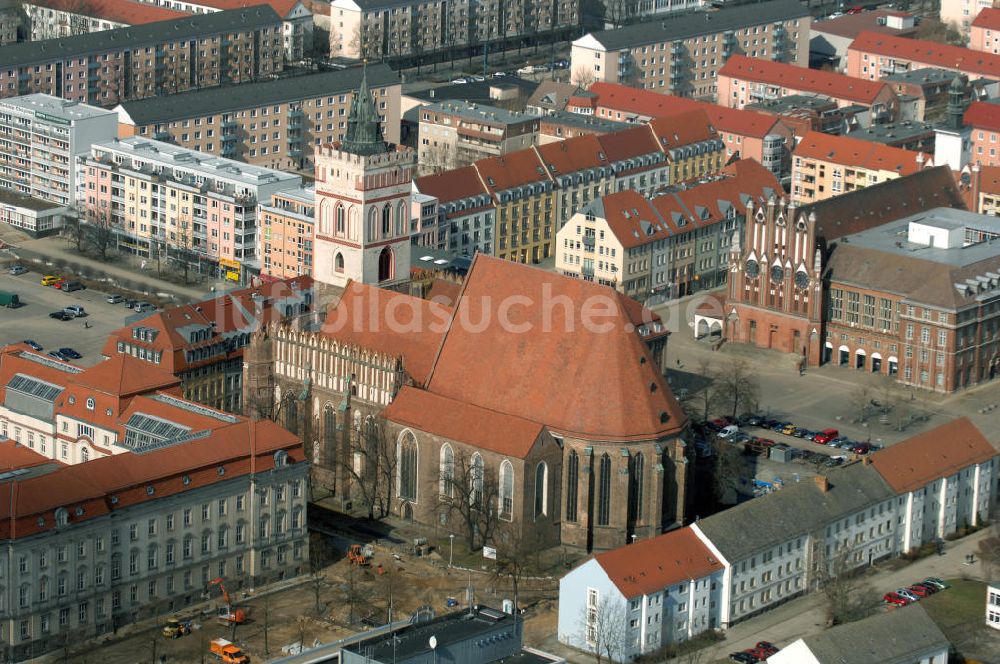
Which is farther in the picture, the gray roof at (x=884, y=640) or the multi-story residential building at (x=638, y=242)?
the multi-story residential building at (x=638, y=242)

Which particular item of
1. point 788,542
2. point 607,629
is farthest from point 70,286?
point 607,629

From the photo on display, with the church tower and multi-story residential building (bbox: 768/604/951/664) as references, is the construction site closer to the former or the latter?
multi-story residential building (bbox: 768/604/951/664)

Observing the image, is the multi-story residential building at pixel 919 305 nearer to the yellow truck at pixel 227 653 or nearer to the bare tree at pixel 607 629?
the bare tree at pixel 607 629

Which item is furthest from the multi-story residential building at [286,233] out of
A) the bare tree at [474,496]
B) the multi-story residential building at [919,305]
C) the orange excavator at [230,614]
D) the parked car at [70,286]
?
the orange excavator at [230,614]

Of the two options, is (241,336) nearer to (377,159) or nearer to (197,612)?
(377,159)

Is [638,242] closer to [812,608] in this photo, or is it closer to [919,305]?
[919,305]

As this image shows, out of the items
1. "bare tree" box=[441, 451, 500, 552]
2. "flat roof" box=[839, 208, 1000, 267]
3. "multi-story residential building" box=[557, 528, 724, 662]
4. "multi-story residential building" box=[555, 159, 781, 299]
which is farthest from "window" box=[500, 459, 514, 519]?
"flat roof" box=[839, 208, 1000, 267]

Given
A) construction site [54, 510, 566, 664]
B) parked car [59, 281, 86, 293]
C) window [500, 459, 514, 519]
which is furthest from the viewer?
parked car [59, 281, 86, 293]

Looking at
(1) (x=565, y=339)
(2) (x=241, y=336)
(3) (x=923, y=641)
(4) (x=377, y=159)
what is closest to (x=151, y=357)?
(2) (x=241, y=336)
